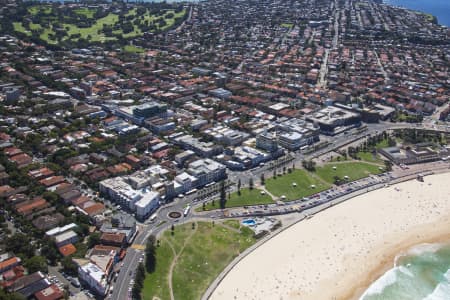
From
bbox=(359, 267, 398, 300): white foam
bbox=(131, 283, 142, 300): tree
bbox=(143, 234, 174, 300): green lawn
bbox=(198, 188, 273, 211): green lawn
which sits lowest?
bbox=(359, 267, 398, 300): white foam

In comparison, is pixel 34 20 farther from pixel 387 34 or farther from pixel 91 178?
Answer: pixel 387 34

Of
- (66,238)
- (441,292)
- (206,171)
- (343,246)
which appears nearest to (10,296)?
(66,238)

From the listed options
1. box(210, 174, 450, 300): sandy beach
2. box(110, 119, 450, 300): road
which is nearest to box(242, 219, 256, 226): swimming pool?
box(110, 119, 450, 300): road

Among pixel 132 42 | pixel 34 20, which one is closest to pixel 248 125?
pixel 132 42

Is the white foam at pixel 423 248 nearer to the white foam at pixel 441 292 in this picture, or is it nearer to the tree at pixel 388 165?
the white foam at pixel 441 292

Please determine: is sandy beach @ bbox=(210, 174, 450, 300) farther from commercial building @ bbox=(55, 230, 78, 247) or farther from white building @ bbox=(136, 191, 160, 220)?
commercial building @ bbox=(55, 230, 78, 247)

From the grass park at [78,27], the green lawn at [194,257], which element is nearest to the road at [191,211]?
the green lawn at [194,257]

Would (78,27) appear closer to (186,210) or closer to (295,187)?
(186,210)
